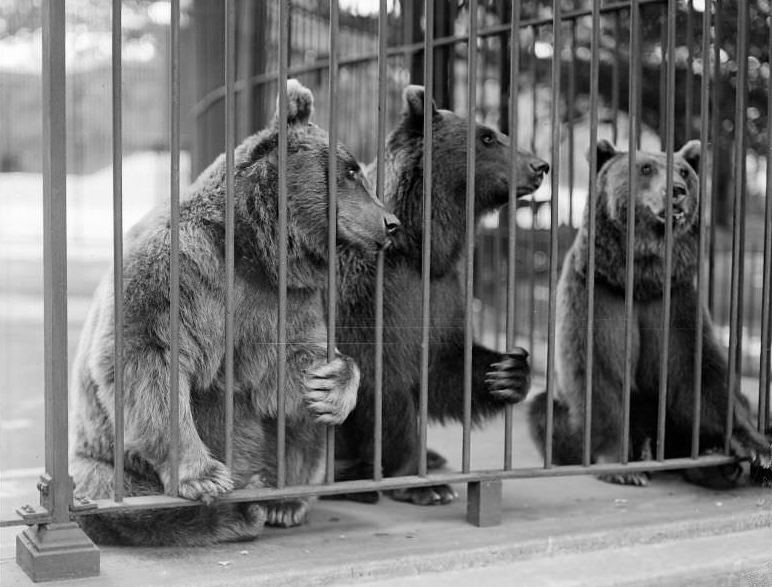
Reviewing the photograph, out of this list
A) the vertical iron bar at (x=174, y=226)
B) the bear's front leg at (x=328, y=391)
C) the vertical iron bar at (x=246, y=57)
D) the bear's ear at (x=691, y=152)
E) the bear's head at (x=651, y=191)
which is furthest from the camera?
the vertical iron bar at (x=246, y=57)

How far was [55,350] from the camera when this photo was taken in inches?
127

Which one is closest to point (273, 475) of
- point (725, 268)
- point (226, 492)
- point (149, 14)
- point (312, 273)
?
point (226, 492)

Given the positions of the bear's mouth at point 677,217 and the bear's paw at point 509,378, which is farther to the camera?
the bear's mouth at point 677,217

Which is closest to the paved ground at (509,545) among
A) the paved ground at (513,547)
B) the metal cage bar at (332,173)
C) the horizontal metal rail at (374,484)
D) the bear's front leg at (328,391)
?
the paved ground at (513,547)

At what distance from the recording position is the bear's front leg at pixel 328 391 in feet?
12.2

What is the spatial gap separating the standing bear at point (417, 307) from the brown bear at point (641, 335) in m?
0.60

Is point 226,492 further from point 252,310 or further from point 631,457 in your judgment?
point 631,457

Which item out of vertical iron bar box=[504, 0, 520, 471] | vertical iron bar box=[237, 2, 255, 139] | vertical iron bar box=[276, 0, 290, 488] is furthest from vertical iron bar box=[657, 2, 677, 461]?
vertical iron bar box=[237, 2, 255, 139]

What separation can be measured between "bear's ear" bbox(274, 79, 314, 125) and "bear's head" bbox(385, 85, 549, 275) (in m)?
0.64

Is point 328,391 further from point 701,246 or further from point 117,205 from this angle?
point 701,246

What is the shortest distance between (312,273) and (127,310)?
71 cm

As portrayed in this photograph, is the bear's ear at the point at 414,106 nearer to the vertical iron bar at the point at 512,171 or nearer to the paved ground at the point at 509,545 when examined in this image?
the vertical iron bar at the point at 512,171

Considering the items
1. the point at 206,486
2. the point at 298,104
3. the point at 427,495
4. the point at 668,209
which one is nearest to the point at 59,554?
the point at 206,486

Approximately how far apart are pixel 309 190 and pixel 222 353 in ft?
2.22
